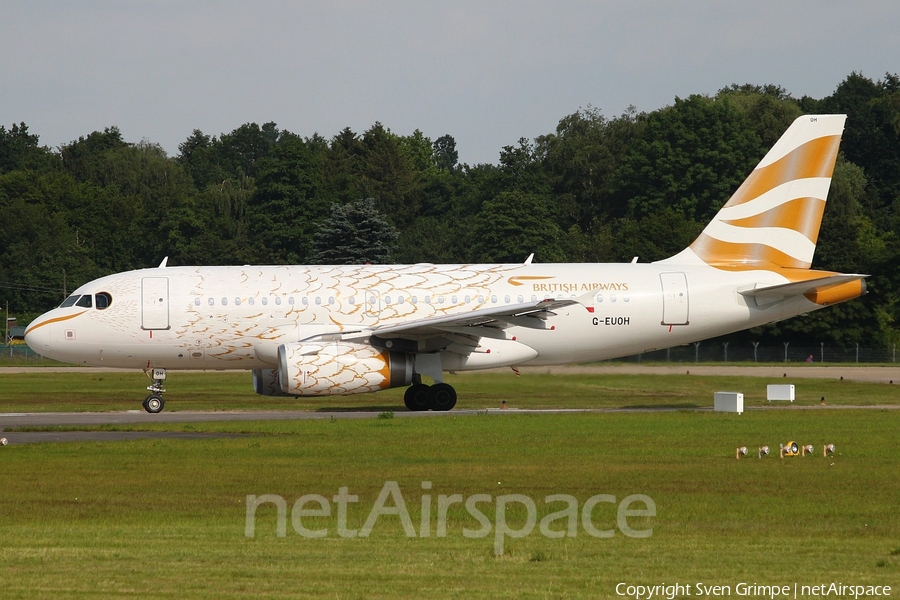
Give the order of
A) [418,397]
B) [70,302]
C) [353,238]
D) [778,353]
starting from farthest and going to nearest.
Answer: [353,238] → [778,353] → [70,302] → [418,397]

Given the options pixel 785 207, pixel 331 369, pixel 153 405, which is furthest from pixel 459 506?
pixel 785 207

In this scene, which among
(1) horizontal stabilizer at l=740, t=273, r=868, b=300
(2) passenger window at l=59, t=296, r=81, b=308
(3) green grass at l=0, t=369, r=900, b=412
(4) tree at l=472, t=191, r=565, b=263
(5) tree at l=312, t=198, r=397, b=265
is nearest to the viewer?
(1) horizontal stabilizer at l=740, t=273, r=868, b=300

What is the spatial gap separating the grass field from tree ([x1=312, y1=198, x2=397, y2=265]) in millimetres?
42990

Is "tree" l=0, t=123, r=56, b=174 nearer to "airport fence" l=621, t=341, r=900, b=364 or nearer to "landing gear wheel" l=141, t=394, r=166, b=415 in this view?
"airport fence" l=621, t=341, r=900, b=364

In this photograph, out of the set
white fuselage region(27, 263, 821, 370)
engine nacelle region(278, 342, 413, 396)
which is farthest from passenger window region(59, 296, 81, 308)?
engine nacelle region(278, 342, 413, 396)

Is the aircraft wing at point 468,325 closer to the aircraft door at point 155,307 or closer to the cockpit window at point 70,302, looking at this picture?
the aircraft door at point 155,307

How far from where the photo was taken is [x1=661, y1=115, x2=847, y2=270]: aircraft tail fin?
29422mm

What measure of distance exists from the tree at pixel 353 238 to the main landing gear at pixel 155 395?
127 feet

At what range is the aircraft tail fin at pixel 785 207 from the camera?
2942cm

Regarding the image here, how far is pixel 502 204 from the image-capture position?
82062mm

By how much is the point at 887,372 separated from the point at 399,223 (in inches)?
2424

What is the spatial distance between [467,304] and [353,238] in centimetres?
4130

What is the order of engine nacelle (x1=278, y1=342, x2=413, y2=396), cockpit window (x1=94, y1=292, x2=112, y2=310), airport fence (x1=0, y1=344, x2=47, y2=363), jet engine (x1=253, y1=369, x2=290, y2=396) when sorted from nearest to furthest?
engine nacelle (x1=278, y1=342, x2=413, y2=396), jet engine (x1=253, y1=369, x2=290, y2=396), cockpit window (x1=94, y1=292, x2=112, y2=310), airport fence (x1=0, y1=344, x2=47, y2=363)

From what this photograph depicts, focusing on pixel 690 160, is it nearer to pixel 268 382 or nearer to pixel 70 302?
pixel 268 382
